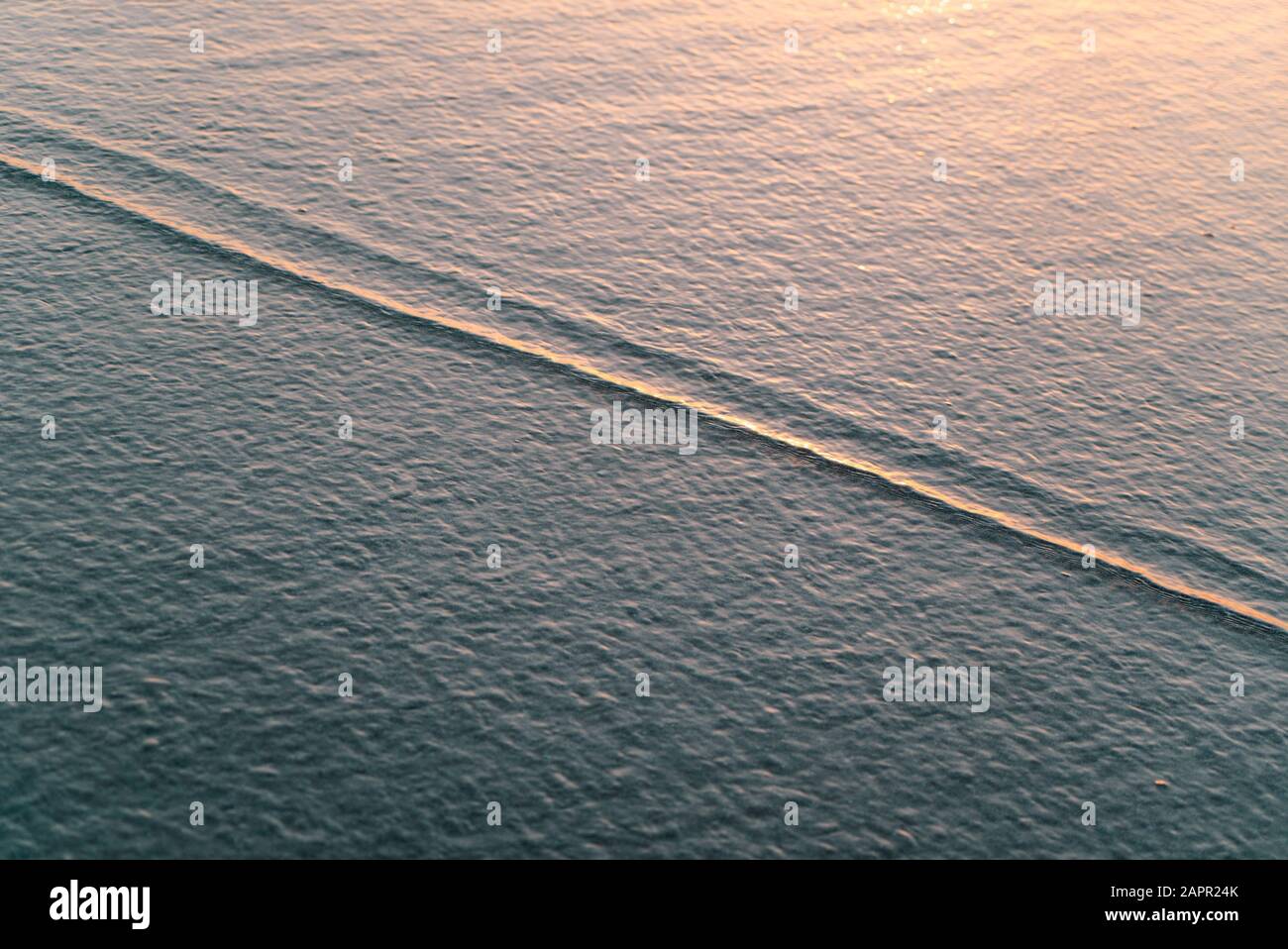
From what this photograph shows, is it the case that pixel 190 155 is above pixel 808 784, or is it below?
above

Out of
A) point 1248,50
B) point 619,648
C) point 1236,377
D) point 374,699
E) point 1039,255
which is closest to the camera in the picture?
point 374,699

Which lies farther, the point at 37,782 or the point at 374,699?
the point at 374,699

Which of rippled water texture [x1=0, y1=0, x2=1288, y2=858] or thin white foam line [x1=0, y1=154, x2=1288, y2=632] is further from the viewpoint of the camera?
thin white foam line [x1=0, y1=154, x2=1288, y2=632]

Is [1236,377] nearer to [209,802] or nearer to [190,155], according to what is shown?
[209,802]

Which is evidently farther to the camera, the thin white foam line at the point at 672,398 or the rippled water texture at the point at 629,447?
the thin white foam line at the point at 672,398

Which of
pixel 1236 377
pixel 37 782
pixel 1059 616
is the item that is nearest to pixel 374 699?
pixel 37 782
